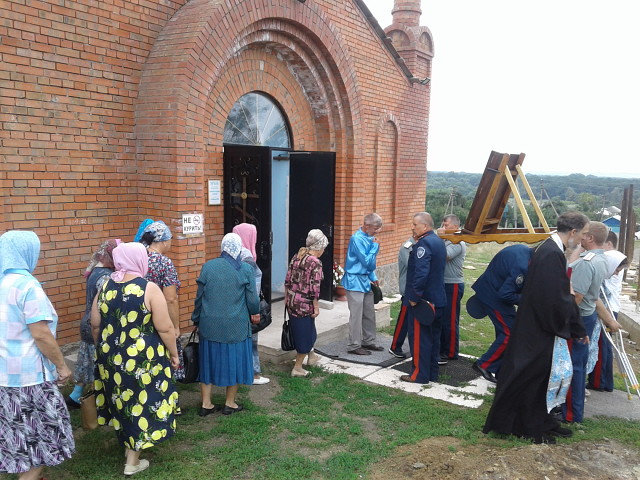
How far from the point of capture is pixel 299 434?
4.87 m

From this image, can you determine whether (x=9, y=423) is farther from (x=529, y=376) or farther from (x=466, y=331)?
(x=466, y=331)

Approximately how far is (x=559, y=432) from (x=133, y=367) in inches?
149

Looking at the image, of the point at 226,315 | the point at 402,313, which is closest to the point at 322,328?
the point at 402,313

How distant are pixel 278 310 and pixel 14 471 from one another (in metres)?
5.21

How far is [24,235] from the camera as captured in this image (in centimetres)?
352

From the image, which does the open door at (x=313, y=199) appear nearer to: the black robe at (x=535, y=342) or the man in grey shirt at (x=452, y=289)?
the man in grey shirt at (x=452, y=289)

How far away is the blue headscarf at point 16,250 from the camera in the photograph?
3.46 m

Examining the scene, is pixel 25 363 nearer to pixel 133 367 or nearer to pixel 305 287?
pixel 133 367

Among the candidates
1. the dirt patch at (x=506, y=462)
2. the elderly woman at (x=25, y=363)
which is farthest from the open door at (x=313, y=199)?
the elderly woman at (x=25, y=363)

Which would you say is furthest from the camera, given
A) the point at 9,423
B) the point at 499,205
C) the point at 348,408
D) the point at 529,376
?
the point at 499,205

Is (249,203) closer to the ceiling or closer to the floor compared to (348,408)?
closer to the ceiling

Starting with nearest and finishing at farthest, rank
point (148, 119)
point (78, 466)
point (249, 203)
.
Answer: point (78, 466)
point (148, 119)
point (249, 203)

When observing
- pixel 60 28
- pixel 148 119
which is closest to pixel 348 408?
pixel 148 119

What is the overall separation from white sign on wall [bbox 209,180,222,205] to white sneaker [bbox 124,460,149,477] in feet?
12.2
